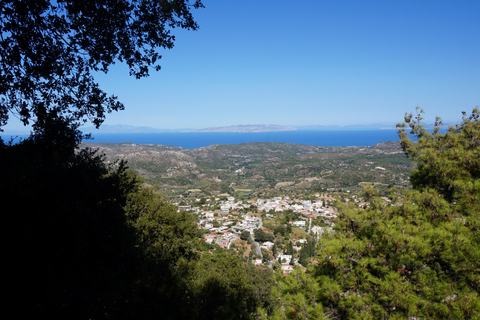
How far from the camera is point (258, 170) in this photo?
386 feet

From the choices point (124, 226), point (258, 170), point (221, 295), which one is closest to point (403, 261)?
point (124, 226)

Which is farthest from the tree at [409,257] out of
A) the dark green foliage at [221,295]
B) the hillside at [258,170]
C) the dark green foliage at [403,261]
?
the hillside at [258,170]

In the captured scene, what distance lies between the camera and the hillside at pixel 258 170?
82.9m

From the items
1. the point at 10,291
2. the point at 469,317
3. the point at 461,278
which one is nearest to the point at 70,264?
the point at 10,291

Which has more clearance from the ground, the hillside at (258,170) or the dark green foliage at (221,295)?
the dark green foliage at (221,295)

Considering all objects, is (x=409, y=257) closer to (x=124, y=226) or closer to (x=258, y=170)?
(x=124, y=226)

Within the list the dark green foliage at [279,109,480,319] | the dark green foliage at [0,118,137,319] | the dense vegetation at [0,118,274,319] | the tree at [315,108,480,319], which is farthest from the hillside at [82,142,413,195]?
the tree at [315,108,480,319]

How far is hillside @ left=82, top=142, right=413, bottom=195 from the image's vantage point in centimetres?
8294

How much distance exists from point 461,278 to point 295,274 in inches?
86.6

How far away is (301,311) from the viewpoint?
139 inches

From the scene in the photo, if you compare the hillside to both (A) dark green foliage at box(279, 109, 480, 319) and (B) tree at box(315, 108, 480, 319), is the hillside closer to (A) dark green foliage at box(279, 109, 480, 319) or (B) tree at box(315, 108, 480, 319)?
(A) dark green foliage at box(279, 109, 480, 319)

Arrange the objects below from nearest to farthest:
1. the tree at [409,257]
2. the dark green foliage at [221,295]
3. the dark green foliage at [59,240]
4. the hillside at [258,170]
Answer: the dark green foliage at [59,240] < the tree at [409,257] < the dark green foliage at [221,295] < the hillside at [258,170]

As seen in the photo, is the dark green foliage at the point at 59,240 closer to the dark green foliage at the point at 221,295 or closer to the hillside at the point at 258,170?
the dark green foliage at the point at 221,295

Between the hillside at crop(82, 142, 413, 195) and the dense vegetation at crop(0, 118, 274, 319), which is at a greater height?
the dense vegetation at crop(0, 118, 274, 319)
